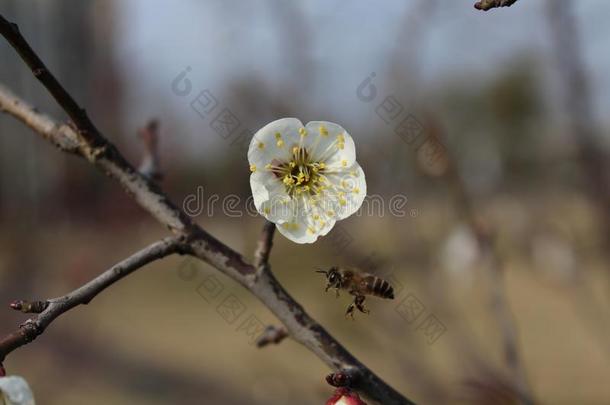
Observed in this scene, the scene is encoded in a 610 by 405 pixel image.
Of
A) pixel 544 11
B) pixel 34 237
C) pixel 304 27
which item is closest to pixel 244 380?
pixel 34 237

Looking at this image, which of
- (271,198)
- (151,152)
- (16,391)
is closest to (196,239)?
(271,198)

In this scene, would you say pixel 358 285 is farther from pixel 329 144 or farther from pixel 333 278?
pixel 329 144

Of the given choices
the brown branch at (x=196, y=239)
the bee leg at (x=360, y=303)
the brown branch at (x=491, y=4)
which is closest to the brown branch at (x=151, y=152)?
the brown branch at (x=196, y=239)

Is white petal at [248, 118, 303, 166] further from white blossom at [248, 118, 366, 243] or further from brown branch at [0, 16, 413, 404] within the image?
brown branch at [0, 16, 413, 404]

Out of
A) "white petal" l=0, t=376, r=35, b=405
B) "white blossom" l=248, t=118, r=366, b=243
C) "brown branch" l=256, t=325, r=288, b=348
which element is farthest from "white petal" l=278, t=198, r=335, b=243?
"white petal" l=0, t=376, r=35, b=405

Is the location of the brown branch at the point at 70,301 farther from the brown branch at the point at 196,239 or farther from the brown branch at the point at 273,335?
the brown branch at the point at 273,335

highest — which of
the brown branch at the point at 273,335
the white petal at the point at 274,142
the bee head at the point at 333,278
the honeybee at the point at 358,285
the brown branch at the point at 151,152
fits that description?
the brown branch at the point at 151,152

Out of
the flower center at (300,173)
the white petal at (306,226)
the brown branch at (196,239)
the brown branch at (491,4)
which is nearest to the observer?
the brown branch at (491,4)

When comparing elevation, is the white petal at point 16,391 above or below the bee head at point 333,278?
above

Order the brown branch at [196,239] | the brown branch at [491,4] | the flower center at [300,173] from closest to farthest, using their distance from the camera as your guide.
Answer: the brown branch at [491,4], the brown branch at [196,239], the flower center at [300,173]
